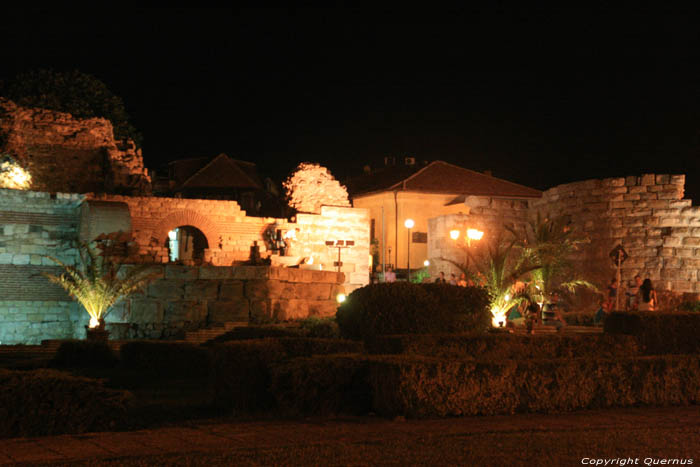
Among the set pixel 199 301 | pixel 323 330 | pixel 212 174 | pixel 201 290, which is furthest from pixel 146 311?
pixel 212 174

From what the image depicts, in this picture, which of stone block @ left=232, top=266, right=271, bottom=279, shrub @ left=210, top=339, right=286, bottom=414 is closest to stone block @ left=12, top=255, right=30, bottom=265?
stone block @ left=232, top=266, right=271, bottom=279

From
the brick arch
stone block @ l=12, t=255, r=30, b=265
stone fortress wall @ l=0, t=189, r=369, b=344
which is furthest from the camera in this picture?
the brick arch

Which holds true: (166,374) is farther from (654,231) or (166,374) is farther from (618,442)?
(654,231)

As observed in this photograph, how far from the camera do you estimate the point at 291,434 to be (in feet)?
23.4

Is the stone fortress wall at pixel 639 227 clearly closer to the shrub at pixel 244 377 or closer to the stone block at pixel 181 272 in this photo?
the stone block at pixel 181 272

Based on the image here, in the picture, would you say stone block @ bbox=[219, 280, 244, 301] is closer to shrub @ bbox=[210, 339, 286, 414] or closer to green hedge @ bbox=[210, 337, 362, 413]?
green hedge @ bbox=[210, 337, 362, 413]

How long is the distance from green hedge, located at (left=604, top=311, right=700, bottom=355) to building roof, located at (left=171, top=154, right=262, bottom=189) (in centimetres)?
2701

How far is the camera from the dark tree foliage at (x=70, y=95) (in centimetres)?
2748

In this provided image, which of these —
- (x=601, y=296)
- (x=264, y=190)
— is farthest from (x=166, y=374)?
(x=264, y=190)

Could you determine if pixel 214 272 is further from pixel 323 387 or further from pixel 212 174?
pixel 212 174

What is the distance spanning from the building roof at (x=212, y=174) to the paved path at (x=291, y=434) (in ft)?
102

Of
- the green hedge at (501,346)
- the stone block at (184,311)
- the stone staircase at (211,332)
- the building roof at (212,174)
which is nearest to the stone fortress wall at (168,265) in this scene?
the stone block at (184,311)

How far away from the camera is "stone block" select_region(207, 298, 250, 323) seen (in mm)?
18828

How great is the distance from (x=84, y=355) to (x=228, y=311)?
452cm
